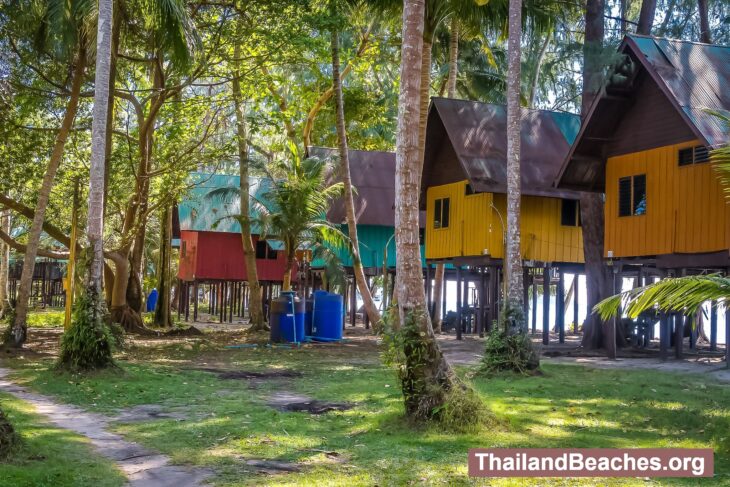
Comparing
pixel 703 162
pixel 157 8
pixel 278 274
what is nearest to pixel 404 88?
pixel 157 8

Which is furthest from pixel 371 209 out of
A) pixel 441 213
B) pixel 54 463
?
pixel 54 463

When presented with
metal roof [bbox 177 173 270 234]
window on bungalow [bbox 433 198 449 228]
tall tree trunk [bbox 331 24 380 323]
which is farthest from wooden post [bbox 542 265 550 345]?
metal roof [bbox 177 173 270 234]

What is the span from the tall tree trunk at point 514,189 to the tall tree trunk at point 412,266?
6.08 metres

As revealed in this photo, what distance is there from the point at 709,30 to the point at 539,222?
7262 mm

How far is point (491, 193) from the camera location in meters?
25.0

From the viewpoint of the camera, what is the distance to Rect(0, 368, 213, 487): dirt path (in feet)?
24.1

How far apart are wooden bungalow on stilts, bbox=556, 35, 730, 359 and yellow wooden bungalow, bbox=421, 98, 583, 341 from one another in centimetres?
308

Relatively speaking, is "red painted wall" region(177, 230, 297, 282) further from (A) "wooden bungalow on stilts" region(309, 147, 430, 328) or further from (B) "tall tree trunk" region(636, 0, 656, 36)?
(B) "tall tree trunk" region(636, 0, 656, 36)

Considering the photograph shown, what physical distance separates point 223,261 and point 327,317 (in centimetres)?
1324

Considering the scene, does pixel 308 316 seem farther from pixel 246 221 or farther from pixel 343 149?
pixel 343 149

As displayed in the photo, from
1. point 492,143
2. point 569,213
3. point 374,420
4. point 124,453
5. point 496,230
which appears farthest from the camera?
point 569,213

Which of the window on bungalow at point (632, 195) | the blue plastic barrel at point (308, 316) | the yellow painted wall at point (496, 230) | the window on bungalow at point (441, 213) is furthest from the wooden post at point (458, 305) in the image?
the window on bungalow at point (632, 195)

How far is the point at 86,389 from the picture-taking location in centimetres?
1285

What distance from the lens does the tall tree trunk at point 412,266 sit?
31.8ft
